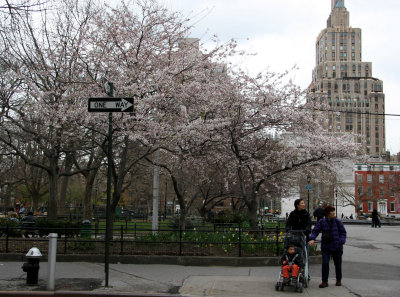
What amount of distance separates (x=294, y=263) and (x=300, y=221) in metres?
1.13

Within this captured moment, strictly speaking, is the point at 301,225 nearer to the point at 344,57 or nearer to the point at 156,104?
the point at 156,104

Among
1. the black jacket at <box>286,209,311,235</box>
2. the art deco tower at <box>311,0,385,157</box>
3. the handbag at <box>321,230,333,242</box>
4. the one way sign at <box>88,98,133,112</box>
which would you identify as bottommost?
the handbag at <box>321,230,333,242</box>

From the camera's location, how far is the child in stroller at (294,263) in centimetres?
849

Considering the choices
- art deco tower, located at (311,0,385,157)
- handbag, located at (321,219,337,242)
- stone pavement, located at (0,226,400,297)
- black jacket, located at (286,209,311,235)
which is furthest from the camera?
art deco tower, located at (311,0,385,157)

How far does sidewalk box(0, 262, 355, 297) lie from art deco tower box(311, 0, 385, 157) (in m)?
141

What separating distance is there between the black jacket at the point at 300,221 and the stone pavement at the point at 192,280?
4.07 feet

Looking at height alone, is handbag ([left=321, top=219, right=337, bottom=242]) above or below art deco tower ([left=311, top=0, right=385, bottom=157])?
below

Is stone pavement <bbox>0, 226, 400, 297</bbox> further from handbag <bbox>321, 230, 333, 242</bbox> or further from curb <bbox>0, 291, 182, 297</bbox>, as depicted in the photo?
handbag <bbox>321, 230, 333, 242</bbox>

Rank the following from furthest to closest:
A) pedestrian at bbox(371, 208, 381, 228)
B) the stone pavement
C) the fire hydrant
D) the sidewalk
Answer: pedestrian at bbox(371, 208, 381, 228) → the fire hydrant → the stone pavement → the sidewalk

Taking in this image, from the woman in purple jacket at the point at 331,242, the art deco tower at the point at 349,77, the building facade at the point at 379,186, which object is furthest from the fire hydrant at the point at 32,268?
the art deco tower at the point at 349,77

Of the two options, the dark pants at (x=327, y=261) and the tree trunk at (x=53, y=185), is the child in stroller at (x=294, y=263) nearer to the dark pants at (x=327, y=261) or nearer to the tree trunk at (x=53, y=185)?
the dark pants at (x=327, y=261)

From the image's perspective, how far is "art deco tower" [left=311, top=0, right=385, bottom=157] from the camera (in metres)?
158

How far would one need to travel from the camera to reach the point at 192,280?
9.65m

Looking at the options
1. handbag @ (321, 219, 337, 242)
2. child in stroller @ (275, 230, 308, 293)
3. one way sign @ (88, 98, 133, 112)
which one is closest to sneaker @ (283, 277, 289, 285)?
child in stroller @ (275, 230, 308, 293)
